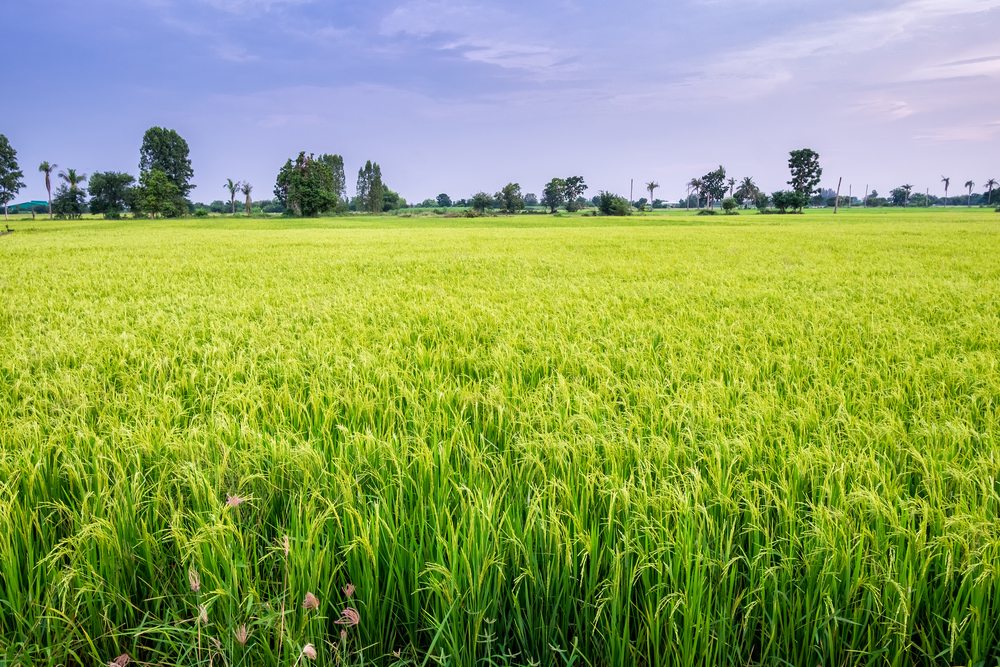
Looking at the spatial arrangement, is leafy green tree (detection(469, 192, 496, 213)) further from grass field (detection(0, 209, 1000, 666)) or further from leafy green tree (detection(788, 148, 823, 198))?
grass field (detection(0, 209, 1000, 666))

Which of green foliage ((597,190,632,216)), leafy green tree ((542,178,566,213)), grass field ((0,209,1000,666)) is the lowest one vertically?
grass field ((0,209,1000,666))

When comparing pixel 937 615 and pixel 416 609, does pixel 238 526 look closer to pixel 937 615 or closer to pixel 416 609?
pixel 416 609

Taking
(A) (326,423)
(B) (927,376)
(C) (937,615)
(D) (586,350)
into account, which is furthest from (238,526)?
(B) (927,376)

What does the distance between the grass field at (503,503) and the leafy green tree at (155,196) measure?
8318cm

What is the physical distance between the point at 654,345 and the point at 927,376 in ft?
7.24

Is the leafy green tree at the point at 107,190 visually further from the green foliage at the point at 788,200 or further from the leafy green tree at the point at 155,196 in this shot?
the green foliage at the point at 788,200

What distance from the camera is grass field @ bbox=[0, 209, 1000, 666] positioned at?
1621 mm

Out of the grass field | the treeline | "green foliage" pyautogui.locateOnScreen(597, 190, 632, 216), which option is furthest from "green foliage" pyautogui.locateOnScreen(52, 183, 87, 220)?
the grass field

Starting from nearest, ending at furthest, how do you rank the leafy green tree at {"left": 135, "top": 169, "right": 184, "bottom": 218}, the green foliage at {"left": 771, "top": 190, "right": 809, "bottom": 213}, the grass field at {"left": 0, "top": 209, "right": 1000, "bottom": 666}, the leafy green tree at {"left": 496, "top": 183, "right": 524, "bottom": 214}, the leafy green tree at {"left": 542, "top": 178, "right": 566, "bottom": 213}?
the grass field at {"left": 0, "top": 209, "right": 1000, "bottom": 666}
the leafy green tree at {"left": 135, "top": 169, "right": 184, "bottom": 218}
the green foliage at {"left": 771, "top": 190, "right": 809, "bottom": 213}
the leafy green tree at {"left": 496, "top": 183, "right": 524, "bottom": 214}
the leafy green tree at {"left": 542, "top": 178, "right": 566, "bottom": 213}

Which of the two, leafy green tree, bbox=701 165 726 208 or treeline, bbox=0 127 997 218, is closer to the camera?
treeline, bbox=0 127 997 218

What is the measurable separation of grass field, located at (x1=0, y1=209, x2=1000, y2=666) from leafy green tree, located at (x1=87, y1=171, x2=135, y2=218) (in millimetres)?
110800

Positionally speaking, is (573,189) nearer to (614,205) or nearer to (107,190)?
(614,205)

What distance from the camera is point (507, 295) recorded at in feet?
28.1

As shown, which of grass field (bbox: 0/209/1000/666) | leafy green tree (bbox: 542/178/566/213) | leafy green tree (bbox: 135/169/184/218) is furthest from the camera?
leafy green tree (bbox: 542/178/566/213)
